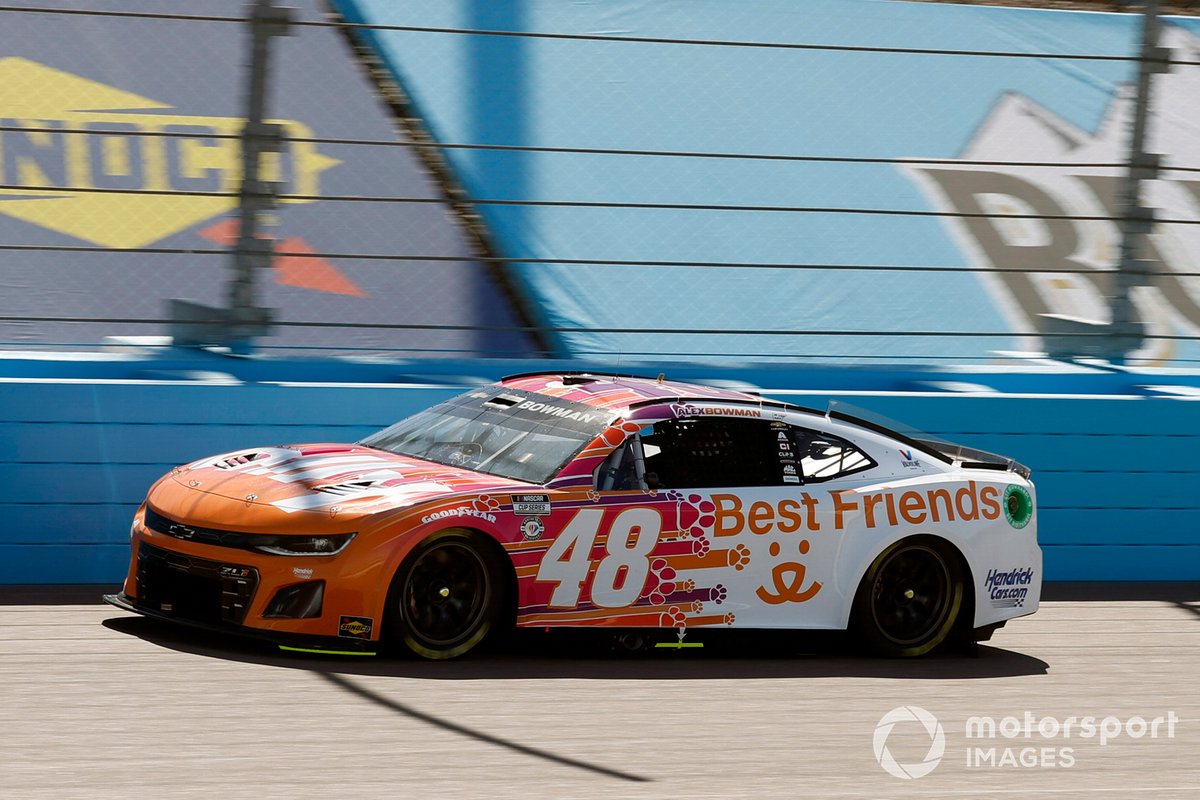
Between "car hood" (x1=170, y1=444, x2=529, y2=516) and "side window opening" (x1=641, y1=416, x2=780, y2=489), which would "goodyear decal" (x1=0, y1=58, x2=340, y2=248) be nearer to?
"car hood" (x1=170, y1=444, x2=529, y2=516)

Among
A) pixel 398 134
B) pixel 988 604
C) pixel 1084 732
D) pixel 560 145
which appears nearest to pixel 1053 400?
pixel 988 604

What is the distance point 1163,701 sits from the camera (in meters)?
7.07

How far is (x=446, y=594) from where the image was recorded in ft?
21.7

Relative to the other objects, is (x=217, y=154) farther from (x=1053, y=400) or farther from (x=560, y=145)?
(x=1053, y=400)

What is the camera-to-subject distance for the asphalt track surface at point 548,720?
5191mm

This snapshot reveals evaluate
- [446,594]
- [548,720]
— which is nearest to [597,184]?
[446,594]

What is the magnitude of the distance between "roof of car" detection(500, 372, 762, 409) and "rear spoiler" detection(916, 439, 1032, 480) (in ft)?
3.24

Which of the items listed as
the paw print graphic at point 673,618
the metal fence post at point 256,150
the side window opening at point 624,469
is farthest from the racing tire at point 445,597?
the metal fence post at point 256,150

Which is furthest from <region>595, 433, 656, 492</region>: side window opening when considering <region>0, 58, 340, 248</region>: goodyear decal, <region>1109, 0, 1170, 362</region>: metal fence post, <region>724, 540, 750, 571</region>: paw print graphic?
<region>1109, 0, 1170, 362</region>: metal fence post

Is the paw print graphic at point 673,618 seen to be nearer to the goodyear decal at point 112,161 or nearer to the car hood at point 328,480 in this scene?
the car hood at point 328,480

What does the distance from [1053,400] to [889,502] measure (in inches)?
101

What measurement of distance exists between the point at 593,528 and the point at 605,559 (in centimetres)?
14

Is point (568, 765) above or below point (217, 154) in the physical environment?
below

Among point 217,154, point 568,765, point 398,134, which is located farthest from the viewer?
point 398,134
